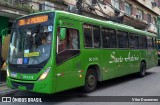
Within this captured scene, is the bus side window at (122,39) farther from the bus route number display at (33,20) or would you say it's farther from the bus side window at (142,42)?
the bus route number display at (33,20)

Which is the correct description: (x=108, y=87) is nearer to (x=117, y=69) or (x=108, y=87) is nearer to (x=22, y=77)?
(x=117, y=69)

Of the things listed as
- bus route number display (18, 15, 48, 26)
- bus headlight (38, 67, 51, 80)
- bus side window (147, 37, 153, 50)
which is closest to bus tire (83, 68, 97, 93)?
bus headlight (38, 67, 51, 80)

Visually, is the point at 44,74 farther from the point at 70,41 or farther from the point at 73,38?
the point at 73,38

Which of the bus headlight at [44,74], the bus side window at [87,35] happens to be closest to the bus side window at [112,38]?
the bus side window at [87,35]

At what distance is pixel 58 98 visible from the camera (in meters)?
8.18

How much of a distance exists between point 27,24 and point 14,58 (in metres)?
1.17

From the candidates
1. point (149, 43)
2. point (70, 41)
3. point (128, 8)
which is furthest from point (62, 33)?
point (128, 8)

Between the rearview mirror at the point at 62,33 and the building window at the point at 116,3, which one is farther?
the building window at the point at 116,3

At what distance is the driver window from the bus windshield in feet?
1.36

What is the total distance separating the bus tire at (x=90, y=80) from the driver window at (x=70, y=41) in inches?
49.9

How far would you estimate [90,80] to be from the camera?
903 centimetres

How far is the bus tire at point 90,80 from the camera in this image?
8852 mm

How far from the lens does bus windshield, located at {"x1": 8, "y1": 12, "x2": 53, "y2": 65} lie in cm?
734

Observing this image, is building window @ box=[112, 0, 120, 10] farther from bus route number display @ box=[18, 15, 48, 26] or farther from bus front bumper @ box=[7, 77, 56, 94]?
bus front bumper @ box=[7, 77, 56, 94]
